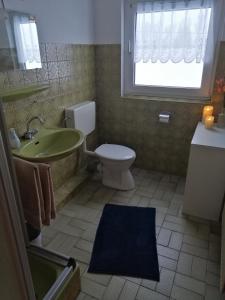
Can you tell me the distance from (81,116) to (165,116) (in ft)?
2.93

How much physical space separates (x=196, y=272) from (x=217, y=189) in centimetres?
65

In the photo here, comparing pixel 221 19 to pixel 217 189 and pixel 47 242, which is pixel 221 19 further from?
pixel 47 242

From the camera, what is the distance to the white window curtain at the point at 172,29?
204 centimetres

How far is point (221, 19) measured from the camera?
1.99 metres

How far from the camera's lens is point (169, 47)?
7.24ft

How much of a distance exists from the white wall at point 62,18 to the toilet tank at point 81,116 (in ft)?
1.99

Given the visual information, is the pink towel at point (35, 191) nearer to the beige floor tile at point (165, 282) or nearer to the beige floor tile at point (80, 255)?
the beige floor tile at point (80, 255)

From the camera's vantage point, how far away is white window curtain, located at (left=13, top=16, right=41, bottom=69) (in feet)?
4.98

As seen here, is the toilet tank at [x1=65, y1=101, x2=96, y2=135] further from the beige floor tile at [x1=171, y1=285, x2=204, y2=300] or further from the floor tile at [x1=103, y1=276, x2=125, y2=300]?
the beige floor tile at [x1=171, y1=285, x2=204, y2=300]

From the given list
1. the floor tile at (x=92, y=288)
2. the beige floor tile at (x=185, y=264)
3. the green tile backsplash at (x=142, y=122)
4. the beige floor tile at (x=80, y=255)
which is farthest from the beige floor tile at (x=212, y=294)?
the green tile backsplash at (x=142, y=122)

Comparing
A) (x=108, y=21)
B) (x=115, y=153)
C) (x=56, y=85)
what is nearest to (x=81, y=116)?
(x=56, y=85)

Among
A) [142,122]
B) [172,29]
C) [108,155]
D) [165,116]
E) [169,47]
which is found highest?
[172,29]

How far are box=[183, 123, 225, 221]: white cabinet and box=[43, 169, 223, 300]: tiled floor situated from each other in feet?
0.45

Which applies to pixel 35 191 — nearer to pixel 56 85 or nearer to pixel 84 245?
pixel 84 245
